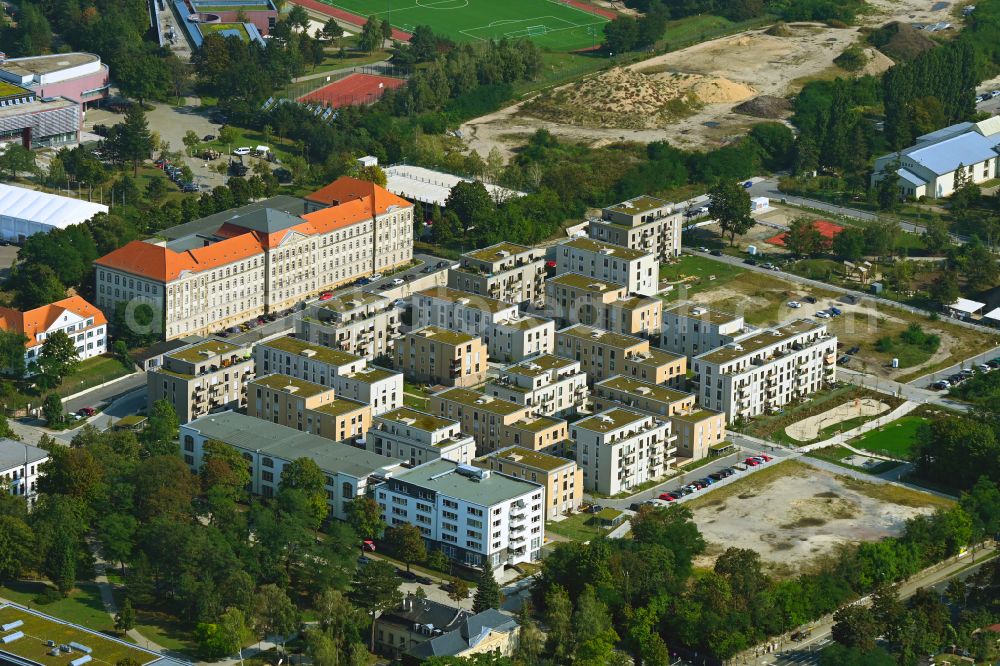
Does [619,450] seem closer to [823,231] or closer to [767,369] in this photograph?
[767,369]

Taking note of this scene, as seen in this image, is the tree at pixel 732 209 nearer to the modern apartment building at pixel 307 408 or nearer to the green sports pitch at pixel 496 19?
the modern apartment building at pixel 307 408

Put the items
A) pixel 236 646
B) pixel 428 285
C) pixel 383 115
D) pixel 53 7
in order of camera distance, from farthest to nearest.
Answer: pixel 53 7 → pixel 383 115 → pixel 428 285 → pixel 236 646

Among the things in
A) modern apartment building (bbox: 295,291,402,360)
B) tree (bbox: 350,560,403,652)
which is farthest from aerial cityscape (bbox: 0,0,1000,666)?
modern apartment building (bbox: 295,291,402,360)

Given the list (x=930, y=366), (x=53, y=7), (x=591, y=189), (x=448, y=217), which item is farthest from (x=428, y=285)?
(x=53, y=7)

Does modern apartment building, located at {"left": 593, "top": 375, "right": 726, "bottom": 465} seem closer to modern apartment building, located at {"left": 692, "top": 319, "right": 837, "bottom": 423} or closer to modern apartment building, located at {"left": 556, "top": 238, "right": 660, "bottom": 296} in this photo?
modern apartment building, located at {"left": 692, "top": 319, "right": 837, "bottom": 423}

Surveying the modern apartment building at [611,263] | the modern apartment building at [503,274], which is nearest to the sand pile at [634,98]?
the modern apartment building at [611,263]

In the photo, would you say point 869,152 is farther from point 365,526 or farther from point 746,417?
point 365,526

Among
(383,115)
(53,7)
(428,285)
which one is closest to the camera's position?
(428,285)
